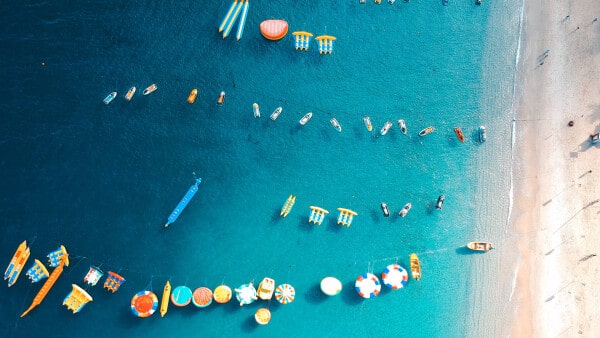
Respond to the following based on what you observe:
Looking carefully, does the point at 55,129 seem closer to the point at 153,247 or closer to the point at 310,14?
the point at 153,247

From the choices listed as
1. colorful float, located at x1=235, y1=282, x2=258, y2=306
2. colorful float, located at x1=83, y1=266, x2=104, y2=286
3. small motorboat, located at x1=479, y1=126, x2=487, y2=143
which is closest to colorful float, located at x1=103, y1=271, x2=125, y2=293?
colorful float, located at x1=83, y1=266, x2=104, y2=286

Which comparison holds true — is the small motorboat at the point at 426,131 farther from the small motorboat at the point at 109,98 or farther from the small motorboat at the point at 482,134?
the small motorboat at the point at 109,98

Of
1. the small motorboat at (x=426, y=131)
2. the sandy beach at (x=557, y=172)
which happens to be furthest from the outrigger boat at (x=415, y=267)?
the small motorboat at (x=426, y=131)

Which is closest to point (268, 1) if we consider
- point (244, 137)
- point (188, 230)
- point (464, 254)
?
point (244, 137)

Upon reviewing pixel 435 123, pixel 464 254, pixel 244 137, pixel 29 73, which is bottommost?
pixel 29 73

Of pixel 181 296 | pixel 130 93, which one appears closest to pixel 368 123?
pixel 130 93

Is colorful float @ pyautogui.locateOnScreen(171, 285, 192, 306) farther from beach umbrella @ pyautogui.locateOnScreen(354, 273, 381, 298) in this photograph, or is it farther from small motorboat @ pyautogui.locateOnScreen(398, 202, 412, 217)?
small motorboat @ pyautogui.locateOnScreen(398, 202, 412, 217)

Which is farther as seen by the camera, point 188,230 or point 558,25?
point 558,25

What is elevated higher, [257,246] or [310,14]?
[310,14]

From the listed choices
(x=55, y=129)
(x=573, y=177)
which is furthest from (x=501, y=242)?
(x=55, y=129)
